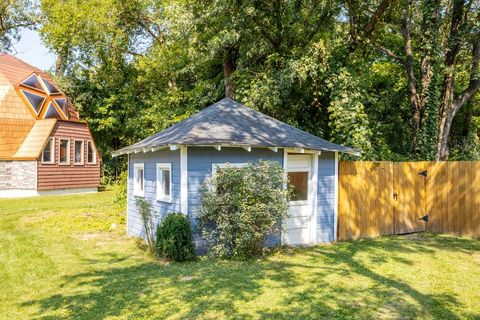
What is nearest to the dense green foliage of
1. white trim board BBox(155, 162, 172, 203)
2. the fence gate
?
the fence gate

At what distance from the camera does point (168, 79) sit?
22953 millimetres

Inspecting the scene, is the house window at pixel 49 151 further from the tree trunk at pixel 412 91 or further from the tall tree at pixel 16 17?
the tree trunk at pixel 412 91

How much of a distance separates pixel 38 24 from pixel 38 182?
60.7 ft

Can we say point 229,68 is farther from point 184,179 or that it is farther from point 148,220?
point 184,179

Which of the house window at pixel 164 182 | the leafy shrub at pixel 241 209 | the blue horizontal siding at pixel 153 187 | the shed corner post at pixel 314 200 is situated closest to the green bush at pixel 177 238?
the leafy shrub at pixel 241 209

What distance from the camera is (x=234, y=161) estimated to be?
810 cm

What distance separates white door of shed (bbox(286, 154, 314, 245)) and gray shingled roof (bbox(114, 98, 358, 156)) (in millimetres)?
533

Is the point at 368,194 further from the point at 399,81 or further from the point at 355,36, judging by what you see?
the point at 399,81

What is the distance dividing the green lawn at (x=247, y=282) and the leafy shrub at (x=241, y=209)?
17.6 inches

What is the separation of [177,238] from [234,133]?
8.23ft

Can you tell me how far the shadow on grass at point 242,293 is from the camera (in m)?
4.93

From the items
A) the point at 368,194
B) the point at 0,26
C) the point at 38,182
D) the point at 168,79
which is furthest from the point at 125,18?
the point at 368,194

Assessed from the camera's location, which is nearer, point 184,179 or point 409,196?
point 184,179

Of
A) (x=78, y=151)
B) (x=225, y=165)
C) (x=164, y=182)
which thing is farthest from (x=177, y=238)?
(x=78, y=151)
